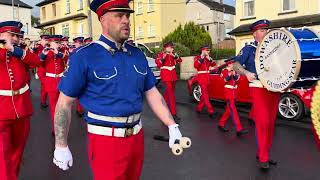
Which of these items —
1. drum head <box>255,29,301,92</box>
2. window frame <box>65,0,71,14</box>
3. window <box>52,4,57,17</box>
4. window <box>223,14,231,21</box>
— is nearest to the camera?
drum head <box>255,29,301,92</box>

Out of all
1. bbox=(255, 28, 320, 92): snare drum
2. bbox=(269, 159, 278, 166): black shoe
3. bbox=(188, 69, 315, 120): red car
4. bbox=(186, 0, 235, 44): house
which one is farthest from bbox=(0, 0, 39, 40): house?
bbox=(255, 28, 320, 92): snare drum

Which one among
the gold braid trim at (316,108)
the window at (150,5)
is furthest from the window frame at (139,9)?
the gold braid trim at (316,108)

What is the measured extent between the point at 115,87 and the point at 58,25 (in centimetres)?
5333

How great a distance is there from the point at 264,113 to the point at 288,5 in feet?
59.8

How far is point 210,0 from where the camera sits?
56.9 meters

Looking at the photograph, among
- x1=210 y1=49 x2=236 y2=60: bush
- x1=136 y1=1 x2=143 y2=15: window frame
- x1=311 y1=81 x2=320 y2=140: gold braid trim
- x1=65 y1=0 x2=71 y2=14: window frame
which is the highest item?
x1=65 y1=0 x2=71 y2=14: window frame

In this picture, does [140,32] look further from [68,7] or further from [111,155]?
[111,155]

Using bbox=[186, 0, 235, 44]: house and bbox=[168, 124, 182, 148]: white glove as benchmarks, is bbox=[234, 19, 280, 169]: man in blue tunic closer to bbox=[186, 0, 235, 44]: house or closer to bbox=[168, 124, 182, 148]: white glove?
bbox=[168, 124, 182, 148]: white glove

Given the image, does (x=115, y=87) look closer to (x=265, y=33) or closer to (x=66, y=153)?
(x=66, y=153)

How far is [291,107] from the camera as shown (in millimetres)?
10188

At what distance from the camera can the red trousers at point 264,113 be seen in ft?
19.5

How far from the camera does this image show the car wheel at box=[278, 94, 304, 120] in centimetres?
1002

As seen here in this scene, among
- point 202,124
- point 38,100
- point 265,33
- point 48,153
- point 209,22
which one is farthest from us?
point 209,22

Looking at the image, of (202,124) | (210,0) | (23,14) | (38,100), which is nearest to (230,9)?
(210,0)
